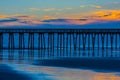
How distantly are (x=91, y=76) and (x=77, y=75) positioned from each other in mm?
862

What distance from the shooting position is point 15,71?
27.9 meters

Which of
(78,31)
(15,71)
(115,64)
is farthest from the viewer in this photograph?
(78,31)

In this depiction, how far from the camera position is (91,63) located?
34281 mm

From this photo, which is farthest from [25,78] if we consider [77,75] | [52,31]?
[52,31]

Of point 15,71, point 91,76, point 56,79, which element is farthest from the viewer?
point 15,71

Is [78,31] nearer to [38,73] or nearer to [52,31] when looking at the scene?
[52,31]

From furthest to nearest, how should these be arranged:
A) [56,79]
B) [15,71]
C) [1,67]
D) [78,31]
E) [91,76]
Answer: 1. [78,31]
2. [1,67]
3. [15,71]
4. [91,76]
5. [56,79]

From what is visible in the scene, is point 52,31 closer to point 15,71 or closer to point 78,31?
point 78,31

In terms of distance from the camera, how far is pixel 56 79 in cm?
2345

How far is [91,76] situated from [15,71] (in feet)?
17.6

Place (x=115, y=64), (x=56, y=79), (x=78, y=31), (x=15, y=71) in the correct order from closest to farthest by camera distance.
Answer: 1. (x=56, y=79)
2. (x=15, y=71)
3. (x=115, y=64)
4. (x=78, y=31)

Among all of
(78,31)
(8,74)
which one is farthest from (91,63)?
(78,31)

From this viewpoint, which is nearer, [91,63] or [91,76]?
[91,76]

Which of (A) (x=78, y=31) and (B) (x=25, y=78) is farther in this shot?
(A) (x=78, y=31)
